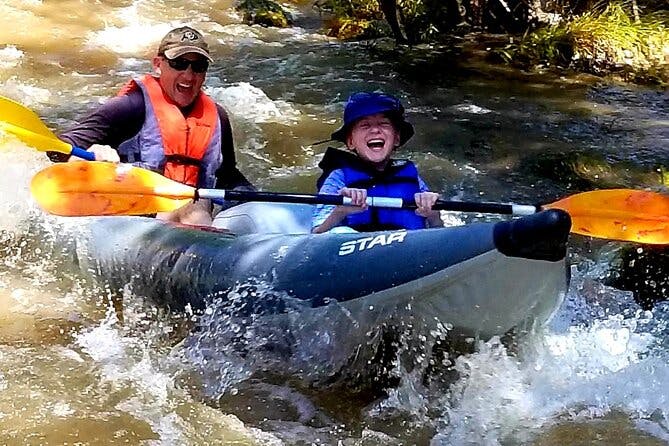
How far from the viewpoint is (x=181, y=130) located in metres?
3.82

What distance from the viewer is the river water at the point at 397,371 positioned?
9.34 ft

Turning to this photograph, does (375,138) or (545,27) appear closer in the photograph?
(375,138)

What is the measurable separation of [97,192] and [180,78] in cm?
76

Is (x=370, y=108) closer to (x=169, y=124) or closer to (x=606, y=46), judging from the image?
(x=169, y=124)

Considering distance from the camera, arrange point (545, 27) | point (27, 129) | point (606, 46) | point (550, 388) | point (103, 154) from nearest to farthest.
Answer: point (550, 388), point (103, 154), point (27, 129), point (606, 46), point (545, 27)

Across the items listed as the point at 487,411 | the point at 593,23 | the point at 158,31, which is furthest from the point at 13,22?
the point at 487,411

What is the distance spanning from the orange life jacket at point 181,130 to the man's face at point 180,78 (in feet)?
0.11

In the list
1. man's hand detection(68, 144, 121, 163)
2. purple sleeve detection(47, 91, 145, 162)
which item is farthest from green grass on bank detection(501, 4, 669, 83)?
man's hand detection(68, 144, 121, 163)

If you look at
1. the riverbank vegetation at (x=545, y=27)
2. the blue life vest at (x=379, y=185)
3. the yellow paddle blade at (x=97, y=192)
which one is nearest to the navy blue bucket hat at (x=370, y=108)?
the blue life vest at (x=379, y=185)

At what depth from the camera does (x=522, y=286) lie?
8.59ft

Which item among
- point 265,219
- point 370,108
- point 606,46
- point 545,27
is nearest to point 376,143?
point 370,108

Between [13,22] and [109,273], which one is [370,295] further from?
[13,22]

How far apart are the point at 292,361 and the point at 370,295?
1.74 ft

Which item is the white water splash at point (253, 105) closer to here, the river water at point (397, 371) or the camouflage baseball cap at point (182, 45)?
the river water at point (397, 371)
